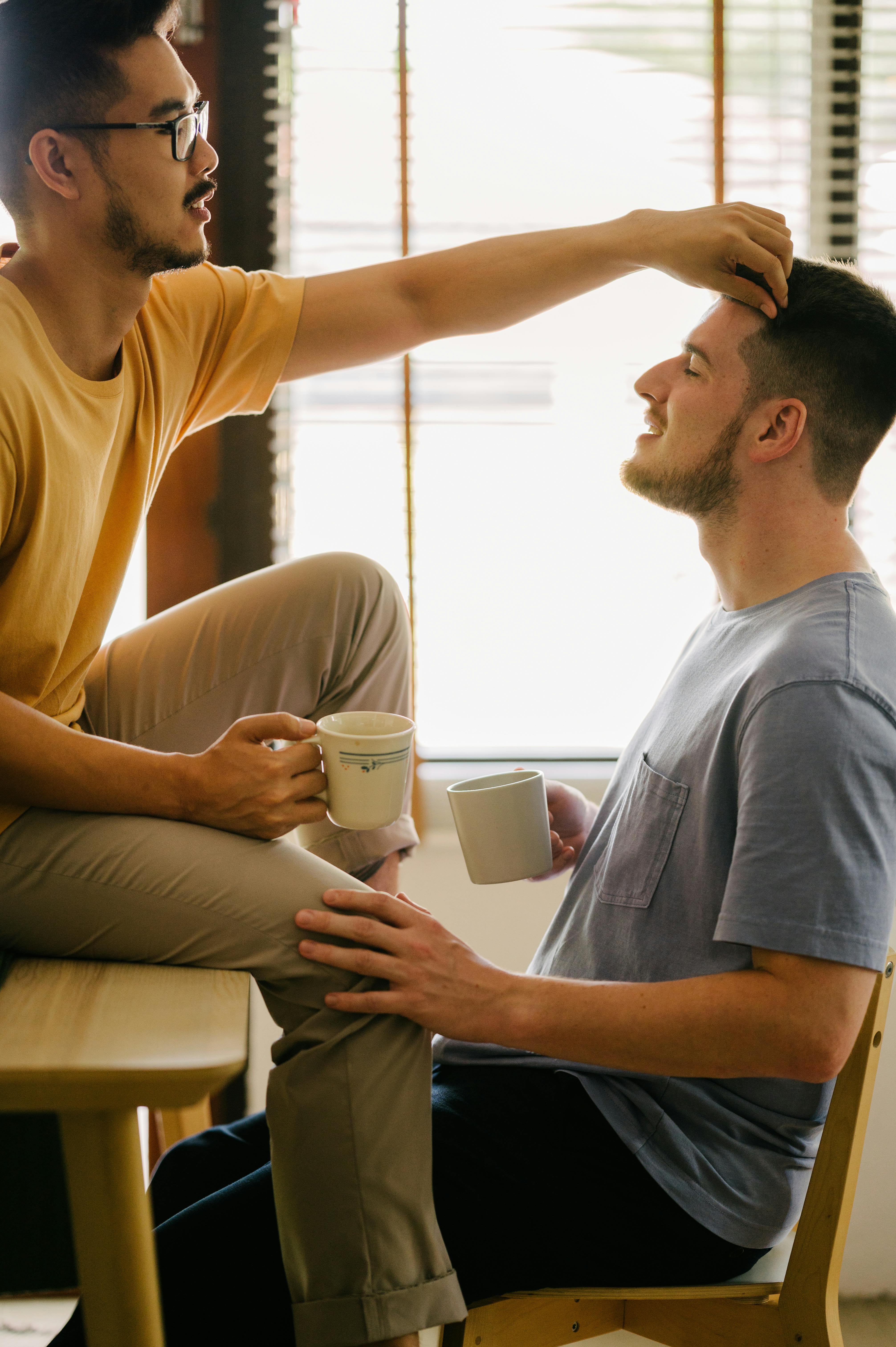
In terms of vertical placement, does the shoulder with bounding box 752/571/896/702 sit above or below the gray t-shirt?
above

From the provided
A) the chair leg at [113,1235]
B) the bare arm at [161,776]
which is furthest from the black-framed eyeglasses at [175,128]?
the chair leg at [113,1235]

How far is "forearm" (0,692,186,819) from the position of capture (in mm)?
894

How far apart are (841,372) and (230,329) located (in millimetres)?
728

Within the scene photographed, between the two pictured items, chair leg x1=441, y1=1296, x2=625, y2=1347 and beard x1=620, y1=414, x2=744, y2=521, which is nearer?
chair leg x1=441, y1=1296, x2=625, y2=1347

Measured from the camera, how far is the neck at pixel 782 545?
116 cm

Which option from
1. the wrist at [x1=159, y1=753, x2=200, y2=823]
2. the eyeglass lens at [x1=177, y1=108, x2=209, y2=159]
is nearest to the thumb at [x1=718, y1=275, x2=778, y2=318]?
the eyeglass lens at [x1=177, y1=108, x2=209, y2=159]

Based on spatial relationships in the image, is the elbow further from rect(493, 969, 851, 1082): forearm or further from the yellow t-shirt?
the yellow t-shirt

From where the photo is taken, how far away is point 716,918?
1.04 meters

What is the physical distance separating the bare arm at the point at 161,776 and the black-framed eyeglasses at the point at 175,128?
601 mm

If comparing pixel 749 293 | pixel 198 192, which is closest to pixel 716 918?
pixel 749 293

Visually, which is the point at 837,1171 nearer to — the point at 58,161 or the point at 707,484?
the point at 707,484

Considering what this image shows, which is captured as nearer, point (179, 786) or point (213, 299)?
point (179, 786)

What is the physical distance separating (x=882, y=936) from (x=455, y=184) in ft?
5.28

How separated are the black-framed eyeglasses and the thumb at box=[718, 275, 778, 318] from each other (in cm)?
62
